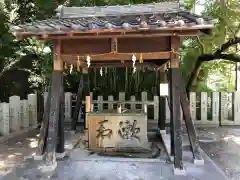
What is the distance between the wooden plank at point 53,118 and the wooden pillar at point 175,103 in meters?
2.24

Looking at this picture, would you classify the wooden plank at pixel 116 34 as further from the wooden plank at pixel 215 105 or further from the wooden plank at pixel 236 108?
the wooden plank at pixel 236 108

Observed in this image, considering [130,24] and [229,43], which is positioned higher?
[229,43]

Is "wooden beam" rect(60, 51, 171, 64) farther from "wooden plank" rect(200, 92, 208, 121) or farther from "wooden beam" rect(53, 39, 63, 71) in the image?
"wooden plank" rect(200, 92, 208, 121)

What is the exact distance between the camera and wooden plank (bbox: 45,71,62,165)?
5160 millimetres

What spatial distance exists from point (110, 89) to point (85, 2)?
3.72 m

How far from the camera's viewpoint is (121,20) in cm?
512

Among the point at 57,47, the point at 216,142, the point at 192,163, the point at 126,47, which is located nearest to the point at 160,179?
the point at 192,163

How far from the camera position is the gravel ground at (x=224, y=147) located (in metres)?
5.43

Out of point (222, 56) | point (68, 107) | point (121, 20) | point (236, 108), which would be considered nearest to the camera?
point (121, 20)

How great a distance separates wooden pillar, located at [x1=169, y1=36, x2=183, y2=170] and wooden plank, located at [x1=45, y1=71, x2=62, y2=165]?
7.35 feet

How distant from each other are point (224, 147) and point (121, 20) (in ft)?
14.6

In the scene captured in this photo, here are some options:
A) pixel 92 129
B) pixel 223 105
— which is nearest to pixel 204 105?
pixel 223 105

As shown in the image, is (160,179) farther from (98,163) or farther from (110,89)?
(110,89)

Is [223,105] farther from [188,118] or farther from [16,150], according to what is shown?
[16,150]
